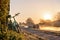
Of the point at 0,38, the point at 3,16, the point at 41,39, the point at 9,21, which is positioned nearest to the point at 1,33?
the point at 0,38

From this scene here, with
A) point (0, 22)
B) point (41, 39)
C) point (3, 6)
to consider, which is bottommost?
point (41, 39)

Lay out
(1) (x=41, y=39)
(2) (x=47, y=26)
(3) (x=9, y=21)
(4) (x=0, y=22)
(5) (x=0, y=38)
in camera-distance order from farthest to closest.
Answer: (2) (x=47, y=26) → (1) (x=41, y=39) → (3) (x=9, y=21) → (4) (x=0, y=22) → (5) (x=0, y=38)

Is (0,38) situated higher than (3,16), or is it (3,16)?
(3,16)

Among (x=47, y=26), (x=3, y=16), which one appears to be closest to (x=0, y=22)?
(x=3, y=16)

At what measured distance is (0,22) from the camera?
11203 mm

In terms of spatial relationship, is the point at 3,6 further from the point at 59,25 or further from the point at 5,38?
the point at 59,25

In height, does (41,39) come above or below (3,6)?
below

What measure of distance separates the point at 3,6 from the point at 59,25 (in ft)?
58.4

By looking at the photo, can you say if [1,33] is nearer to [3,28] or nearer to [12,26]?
[3,28]

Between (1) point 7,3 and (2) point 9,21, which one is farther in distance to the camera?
(2) point 9,21

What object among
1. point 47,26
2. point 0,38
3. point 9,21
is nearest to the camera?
point 0,38

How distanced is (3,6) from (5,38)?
169 centimetres

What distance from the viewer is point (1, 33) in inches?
420

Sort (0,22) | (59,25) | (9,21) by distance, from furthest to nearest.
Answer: (59,25)
(9,21)
(0,22)
